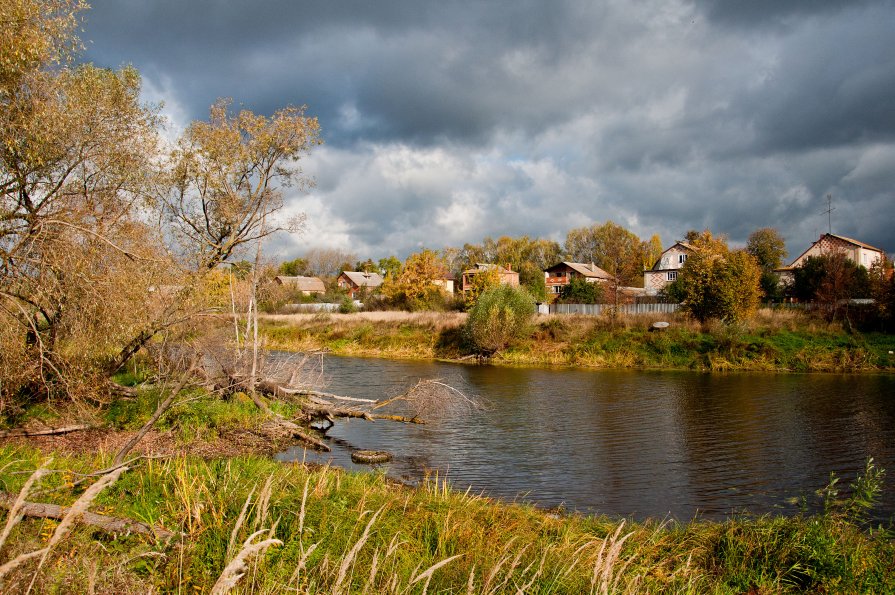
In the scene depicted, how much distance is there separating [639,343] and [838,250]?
22.4 m

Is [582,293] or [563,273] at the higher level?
[563,273]

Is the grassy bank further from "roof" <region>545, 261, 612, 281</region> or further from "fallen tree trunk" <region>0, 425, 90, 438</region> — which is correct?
"roof" <region>545, 261, 612, 281</region>

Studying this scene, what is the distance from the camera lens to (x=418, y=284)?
72062 mm

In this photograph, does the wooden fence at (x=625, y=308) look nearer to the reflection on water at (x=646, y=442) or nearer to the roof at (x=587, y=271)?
the reflection on water at (x=646, y=442)

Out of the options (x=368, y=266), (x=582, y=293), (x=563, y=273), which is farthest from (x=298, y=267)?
(x=582, y=293)

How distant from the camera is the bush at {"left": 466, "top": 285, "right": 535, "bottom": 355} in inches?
1730

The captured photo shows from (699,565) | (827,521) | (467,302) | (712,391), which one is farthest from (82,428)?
(467,302)

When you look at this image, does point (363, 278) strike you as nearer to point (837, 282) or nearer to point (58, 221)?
point (837, 282)

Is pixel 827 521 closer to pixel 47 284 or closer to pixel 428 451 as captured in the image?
pixel 428 451

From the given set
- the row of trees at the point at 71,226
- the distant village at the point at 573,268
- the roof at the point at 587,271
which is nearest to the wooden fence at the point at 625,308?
the distant village at the point at 573,268

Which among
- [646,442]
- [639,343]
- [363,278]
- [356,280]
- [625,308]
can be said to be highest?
[363,278]

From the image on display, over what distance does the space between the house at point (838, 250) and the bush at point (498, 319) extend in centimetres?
2786

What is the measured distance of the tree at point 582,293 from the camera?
69062 mm

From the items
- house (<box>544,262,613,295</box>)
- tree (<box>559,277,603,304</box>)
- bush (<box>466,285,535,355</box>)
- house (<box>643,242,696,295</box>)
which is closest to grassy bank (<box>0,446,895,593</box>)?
bush (<box>466,285,535,355</box>)
